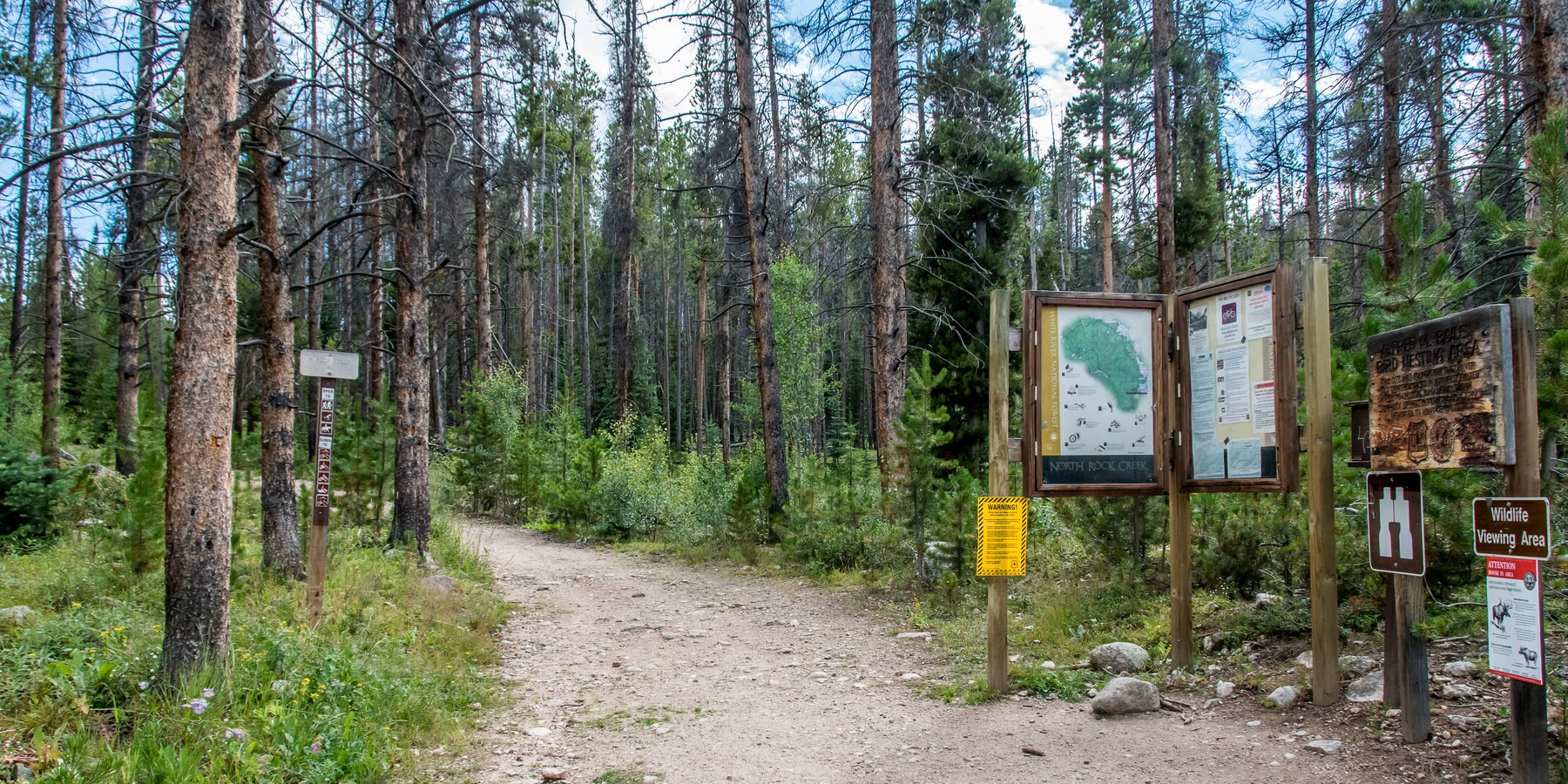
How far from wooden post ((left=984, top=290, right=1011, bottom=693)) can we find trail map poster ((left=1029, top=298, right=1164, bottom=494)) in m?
0.22

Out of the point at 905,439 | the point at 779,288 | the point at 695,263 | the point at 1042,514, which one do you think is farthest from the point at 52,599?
the point at 695,263

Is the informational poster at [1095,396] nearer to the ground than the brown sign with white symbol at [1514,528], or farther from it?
farther from it

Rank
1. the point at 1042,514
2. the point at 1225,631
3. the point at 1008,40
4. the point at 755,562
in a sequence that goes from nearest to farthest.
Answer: the point at 1225,631
the point at 1042,514
the point at 755,562
the point at 1008,40

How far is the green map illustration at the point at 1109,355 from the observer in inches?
235

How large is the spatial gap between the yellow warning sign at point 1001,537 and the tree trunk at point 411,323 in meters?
6.93

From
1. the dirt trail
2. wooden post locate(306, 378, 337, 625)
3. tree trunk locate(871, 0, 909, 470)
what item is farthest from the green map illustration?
tree trunk locate(871, 0, 909, 470)

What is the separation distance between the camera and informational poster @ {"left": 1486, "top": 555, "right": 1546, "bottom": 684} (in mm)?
3303

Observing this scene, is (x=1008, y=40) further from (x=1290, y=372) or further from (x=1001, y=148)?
(x=1290, y=372)

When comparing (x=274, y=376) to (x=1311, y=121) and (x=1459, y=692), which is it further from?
(x=1311, y=121)

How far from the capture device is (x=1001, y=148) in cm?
1689

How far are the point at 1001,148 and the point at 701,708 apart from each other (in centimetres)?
1386

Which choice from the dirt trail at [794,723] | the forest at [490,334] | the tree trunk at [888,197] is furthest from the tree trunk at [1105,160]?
the dirt trail at [794,723]

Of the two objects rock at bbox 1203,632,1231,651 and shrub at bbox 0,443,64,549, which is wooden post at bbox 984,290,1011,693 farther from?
shrub at bbox 0,443,64,549

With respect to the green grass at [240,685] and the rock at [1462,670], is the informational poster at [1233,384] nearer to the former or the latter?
the rock at [1462,670]
